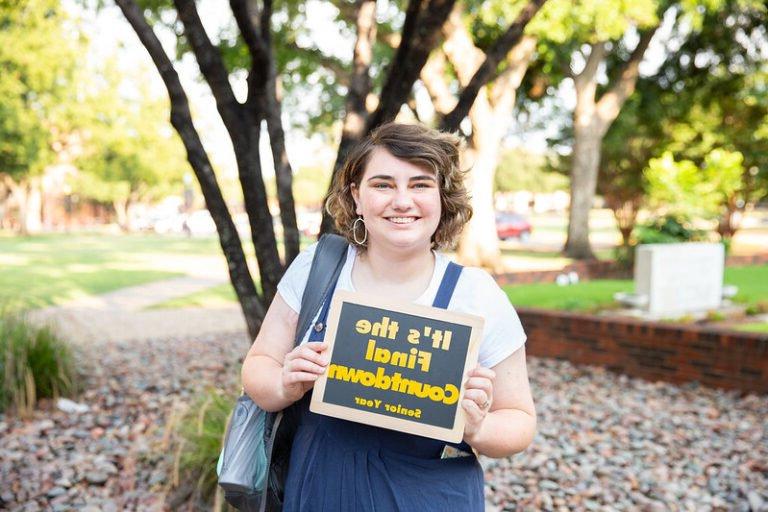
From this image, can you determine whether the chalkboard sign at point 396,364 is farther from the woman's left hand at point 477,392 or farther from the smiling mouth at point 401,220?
the smiling mouth at point 401,220

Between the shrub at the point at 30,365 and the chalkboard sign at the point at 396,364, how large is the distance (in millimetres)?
4395

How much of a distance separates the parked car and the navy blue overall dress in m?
32.6

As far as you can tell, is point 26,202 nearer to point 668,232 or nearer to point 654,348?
point 668,232

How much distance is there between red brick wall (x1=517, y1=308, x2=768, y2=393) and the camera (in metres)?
6.10

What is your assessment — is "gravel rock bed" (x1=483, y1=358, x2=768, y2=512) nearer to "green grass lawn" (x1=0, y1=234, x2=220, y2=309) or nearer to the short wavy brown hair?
the short wavy brown hair

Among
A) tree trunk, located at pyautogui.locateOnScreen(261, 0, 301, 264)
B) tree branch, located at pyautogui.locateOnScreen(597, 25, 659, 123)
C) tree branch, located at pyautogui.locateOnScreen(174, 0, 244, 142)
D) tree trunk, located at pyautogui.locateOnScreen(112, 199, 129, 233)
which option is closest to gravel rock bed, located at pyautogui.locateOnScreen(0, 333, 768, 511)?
tree trunk, located at pyautogui.locateOnScreen(261, 0, 301, 264)

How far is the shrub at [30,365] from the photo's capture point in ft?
17.3

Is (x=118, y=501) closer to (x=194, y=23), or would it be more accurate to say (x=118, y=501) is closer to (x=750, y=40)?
(x=194, y=23)

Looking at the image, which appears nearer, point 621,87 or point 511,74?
point 511,74

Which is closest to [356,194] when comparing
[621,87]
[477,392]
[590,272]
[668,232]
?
[477,392]

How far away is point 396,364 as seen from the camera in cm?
154

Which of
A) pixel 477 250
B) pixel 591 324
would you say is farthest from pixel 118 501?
pixel 477 250

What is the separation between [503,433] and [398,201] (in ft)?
1.89

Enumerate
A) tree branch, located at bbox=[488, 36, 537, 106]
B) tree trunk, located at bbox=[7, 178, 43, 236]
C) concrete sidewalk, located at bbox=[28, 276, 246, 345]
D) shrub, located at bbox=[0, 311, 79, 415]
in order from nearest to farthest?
shrub, located at bbox=[0, 311, 79, 415]
concrete sidewalk, located at bbox=[28, 276, 246, 345]
tree branch, located at bbox=[488, 36, 537, 106]
tree trunk, located at bbox=[7, 178, 43, 236]
